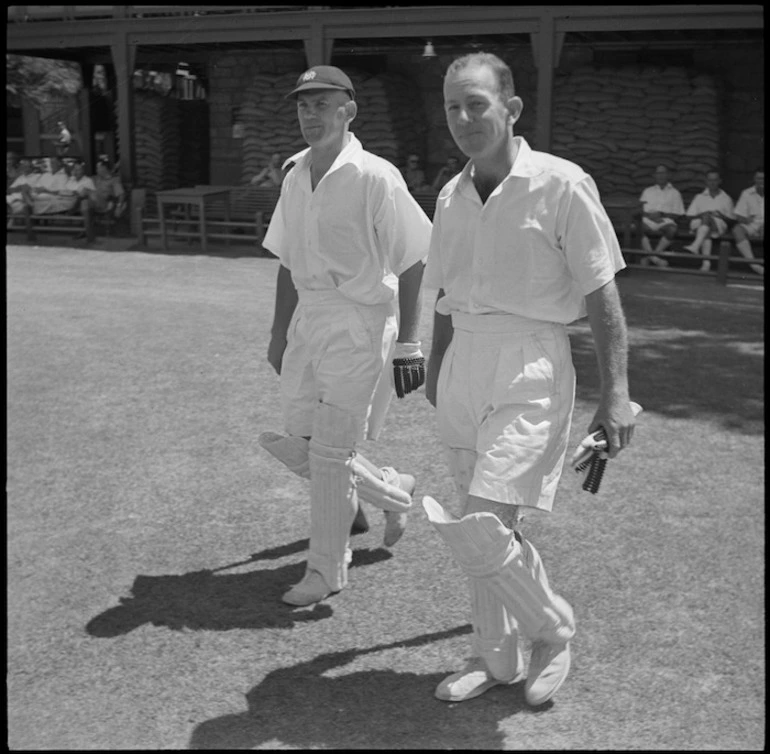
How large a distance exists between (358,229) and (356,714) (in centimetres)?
180

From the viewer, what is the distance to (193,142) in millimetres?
22875

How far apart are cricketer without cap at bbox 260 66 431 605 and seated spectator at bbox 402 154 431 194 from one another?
542 inches

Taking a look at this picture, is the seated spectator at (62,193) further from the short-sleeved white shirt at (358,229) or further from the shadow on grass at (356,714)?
the shadow on grass at (356,714)

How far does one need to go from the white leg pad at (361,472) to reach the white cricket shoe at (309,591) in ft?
1.35

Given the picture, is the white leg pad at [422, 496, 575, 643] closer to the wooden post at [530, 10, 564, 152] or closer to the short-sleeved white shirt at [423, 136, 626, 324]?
the short-sleeved white shirt at [423, 136, 626, 324]

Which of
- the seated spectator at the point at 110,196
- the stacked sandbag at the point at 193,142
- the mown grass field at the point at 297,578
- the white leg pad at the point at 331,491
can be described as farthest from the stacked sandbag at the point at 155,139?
the white leg pad at the point at 331,491

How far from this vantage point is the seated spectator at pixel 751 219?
14.6m

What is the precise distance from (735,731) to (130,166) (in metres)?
18.1

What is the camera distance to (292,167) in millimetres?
4555

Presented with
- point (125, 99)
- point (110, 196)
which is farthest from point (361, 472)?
point (125, 99)

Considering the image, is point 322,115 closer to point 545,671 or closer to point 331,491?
point 331,491

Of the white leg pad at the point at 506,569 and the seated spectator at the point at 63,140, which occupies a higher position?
the seated spectator at the point at 63,140

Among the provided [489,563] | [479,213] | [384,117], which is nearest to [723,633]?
[489,563]

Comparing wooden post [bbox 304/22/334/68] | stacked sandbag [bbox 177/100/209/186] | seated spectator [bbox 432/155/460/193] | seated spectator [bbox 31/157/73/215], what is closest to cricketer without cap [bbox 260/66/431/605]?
wooden post [bbox 304/22/334/68]
